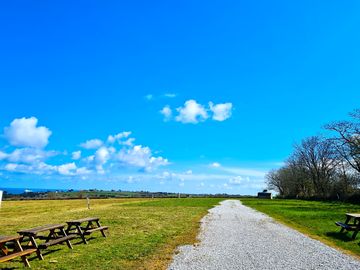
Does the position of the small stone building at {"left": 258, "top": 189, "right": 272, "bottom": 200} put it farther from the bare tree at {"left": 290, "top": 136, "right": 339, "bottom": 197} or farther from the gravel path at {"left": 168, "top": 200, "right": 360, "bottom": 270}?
the gravel path at {"left": 168, "top": 200, "right": 360, "bottom": 270}

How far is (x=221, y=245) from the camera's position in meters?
13.8

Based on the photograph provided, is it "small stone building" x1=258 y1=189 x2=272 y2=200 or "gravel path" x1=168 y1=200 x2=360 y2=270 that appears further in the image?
"small stone building" x1=258 y1=189 x2=272 y2=200

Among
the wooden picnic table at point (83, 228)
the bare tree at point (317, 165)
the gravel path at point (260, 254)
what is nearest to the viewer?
the gravel path at point (260, 254)

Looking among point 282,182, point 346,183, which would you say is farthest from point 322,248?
point 282,182

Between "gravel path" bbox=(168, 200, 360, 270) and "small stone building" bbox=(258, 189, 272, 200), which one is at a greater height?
"small stone building" bbox=(258, 189, 272, 200)

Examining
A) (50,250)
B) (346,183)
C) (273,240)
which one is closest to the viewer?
(50,250)

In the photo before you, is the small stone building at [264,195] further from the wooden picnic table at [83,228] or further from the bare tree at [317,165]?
the wooden picnic table at [83,228]

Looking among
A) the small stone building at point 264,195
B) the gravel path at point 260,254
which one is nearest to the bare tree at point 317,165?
the small stone building at point 264,195

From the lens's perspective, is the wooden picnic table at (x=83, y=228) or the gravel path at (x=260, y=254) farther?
the wooden picnic table at (x=83, y=228)

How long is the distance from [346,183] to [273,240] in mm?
64379

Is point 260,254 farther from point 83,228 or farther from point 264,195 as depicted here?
point 264,195

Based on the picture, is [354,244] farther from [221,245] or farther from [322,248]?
[221,245]

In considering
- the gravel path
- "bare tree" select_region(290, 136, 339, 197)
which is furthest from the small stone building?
the gravel path

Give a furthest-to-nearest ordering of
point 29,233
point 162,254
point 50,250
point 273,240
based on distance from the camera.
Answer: point 273,240, point 50,250, point 162,254, point 29,233
